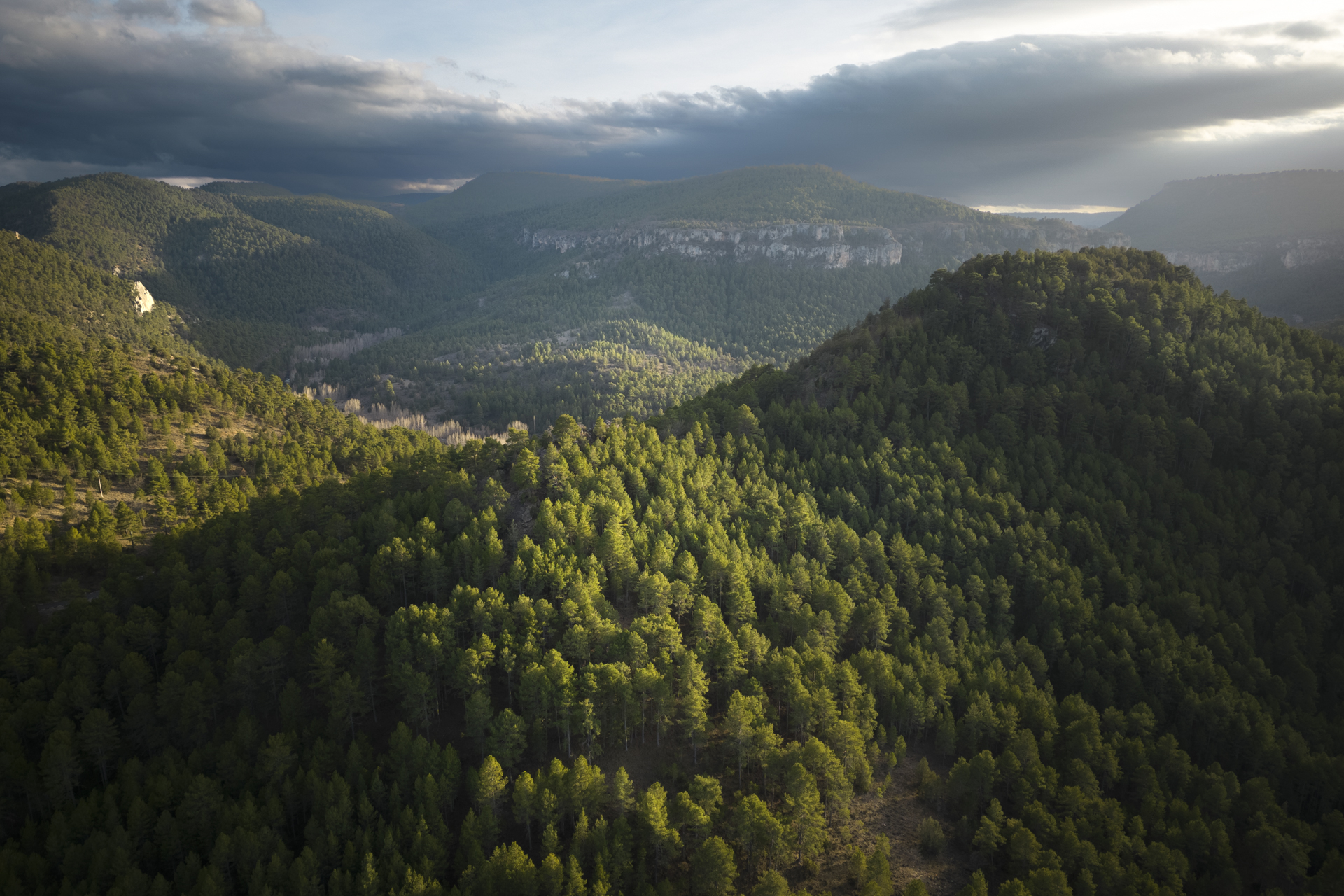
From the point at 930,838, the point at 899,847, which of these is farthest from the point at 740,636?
the point at 930,838

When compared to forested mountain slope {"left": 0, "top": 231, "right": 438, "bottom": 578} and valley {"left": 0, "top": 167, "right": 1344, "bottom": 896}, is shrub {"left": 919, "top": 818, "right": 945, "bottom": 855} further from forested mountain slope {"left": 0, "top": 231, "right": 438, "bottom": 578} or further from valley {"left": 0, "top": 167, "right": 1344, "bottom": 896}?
forested mountain slope {"left": 0, "top": 231, "right": 438, "bottom": 578}

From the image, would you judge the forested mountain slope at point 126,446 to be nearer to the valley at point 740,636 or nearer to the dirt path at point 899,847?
the valley at point 740,636

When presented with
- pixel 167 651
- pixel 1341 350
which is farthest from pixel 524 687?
pixel 1341 350

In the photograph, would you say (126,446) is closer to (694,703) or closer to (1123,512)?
(694,703)

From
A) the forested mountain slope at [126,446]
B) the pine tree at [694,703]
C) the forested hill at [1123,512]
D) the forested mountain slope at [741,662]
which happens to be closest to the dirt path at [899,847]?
the forested mountain slope at [741,662]

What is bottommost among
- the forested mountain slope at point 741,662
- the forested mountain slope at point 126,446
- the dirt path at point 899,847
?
the dirt path at point 899,847

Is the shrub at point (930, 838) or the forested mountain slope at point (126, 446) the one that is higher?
the forested mountain slope at point (126, 446)

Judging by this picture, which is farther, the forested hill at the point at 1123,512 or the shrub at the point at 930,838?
the forested hill at the point at 1123,512

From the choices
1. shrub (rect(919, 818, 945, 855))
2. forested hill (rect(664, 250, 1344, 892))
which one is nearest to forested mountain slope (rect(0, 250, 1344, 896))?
forested hill (rect(664, 250, 1344, 892))

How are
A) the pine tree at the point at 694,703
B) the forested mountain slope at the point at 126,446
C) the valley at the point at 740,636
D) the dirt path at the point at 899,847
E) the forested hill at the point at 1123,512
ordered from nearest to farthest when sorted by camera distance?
the dirt path at the point at 899,847 < the valley at the point at 740,636 < the pine tree at the point at 694,703 < the forested hill at the point at 1123,512 < the forested mountain slope at the point at 126,446
